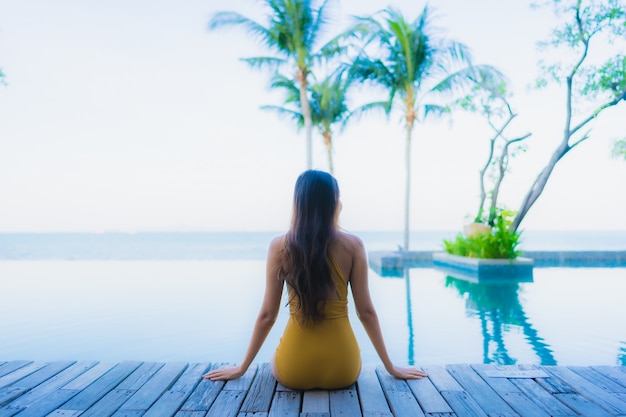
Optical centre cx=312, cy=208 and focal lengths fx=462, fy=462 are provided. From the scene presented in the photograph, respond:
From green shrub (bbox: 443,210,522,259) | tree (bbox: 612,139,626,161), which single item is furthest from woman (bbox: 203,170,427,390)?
tree (bbox: 612,139,626,161)

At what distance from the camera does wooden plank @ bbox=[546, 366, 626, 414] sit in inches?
77.6

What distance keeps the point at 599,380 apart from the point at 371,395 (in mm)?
1195

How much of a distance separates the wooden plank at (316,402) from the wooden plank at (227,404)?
29cm

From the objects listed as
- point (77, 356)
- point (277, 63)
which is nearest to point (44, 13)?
point (277, 63)

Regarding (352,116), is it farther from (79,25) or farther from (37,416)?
(37,416)

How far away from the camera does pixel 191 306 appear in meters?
6.44

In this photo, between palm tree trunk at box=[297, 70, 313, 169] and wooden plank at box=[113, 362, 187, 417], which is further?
palm tree trunk at box=[297, 70, 313, 169]

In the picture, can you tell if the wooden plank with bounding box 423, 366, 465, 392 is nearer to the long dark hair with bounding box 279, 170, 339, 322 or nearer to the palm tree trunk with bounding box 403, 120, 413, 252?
the long dark hair with bounding box 279, 170, 339, 322

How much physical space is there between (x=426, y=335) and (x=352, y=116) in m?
11.3

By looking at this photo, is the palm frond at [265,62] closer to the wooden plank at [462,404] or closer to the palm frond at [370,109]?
the palm frond at [370,109]

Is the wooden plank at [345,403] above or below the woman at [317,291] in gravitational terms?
below

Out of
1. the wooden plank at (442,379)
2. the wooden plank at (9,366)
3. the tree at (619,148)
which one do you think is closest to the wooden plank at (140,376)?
the wooden plank at (9,366)

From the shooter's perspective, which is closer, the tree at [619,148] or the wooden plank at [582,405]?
the wooden plank at [582,405]

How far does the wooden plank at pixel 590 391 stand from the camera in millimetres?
1972
